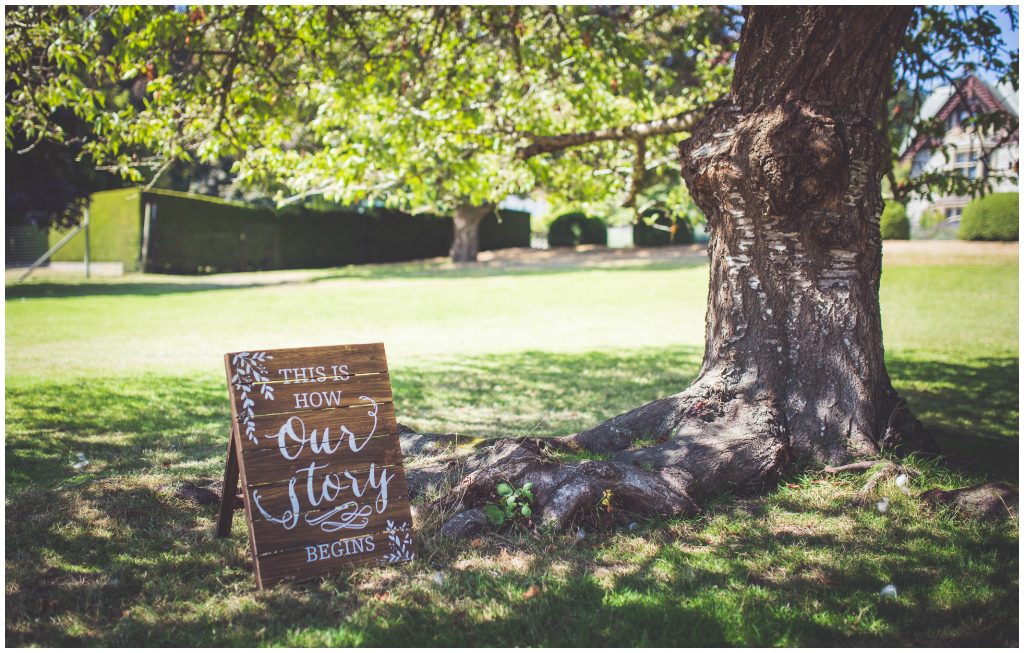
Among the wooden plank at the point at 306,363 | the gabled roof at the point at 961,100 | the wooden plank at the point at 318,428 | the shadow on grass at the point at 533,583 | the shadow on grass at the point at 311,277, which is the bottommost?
the shadow on grass at the point at 533,583

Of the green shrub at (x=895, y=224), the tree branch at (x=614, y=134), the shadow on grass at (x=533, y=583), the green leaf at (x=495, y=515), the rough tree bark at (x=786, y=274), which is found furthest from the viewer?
the green shrub at (x=895, y=224)

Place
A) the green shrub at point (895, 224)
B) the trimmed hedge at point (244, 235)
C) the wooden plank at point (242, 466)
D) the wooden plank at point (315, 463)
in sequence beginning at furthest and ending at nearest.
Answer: the green shrub at point (895, 224) → the trimmed hedge at point (244, 235) → the wooden plank at point (315, 463) → the wooden plank at point (242, 466)

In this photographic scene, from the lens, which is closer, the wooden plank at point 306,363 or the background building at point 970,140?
the wooden plank at point 306,363

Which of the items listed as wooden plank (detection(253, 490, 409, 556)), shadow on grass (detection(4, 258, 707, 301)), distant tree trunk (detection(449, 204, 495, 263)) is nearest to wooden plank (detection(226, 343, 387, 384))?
wooden plank (detection(253, 490, 409, 556))

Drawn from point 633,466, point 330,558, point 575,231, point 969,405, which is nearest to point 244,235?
point 575,231

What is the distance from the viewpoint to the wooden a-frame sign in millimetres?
3312

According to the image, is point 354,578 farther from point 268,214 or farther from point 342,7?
point 268,214

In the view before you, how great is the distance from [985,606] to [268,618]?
3.06 m

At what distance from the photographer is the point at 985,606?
3.04 meters

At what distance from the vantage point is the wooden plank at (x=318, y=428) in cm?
340

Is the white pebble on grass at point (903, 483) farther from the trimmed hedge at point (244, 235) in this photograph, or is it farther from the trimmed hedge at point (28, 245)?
the trimmed hedge at point (28, 245)

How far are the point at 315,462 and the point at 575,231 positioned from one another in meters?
36.8

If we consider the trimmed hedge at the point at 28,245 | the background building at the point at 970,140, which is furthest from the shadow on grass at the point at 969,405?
the trimmed hedge at the point at 28,245

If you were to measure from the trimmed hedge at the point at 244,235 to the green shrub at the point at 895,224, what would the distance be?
48.1 ft
